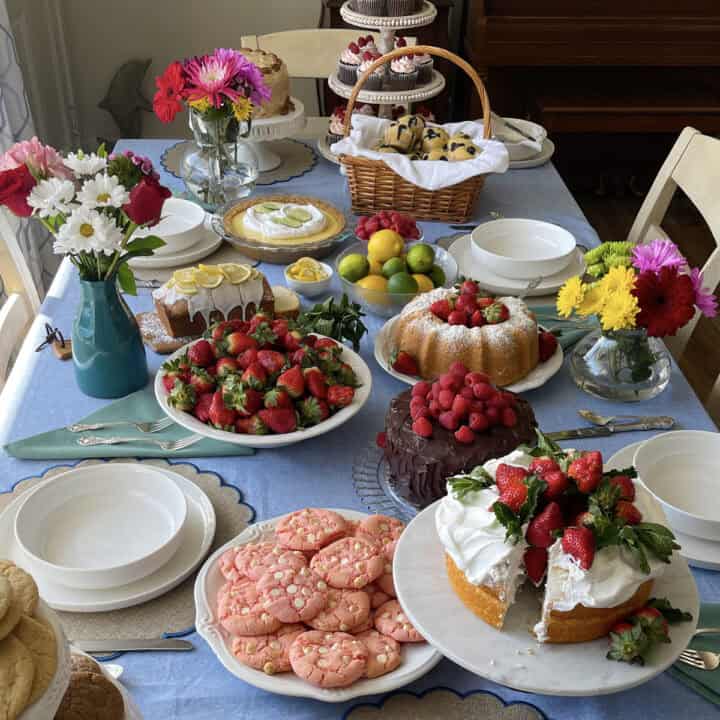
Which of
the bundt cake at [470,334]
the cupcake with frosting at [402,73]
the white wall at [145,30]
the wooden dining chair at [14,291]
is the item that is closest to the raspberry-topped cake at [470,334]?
the bundt cake at [470,334]

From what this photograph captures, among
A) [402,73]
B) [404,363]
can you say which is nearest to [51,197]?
[404,363]

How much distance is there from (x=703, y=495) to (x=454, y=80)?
304 cm

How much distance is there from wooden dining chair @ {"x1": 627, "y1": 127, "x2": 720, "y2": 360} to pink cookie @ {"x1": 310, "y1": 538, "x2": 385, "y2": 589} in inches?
38.6

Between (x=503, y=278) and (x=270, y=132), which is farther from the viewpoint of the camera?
(x=270, y=132)

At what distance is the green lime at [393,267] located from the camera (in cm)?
161

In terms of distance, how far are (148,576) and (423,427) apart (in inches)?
15.0

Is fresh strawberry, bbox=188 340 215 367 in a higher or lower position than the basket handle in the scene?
lower

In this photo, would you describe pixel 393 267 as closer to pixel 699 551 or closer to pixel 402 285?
pixel 402 285

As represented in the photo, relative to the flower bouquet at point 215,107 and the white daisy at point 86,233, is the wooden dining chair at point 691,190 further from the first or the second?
the white daisy at point 86,233

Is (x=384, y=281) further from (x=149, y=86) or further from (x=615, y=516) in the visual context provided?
(x=149, y=86)

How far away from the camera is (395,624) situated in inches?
36.2

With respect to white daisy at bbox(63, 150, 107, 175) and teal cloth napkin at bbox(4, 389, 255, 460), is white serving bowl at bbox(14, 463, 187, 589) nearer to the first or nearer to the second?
teal cloth napkin at bbox(4, 389, 255, 460)

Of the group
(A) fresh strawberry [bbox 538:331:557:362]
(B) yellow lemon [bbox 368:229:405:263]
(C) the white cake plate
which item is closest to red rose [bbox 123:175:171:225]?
(B) yellow lemon [bbox 368:229:405:263]

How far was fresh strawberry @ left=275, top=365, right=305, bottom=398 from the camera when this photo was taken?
1202 millimetres
